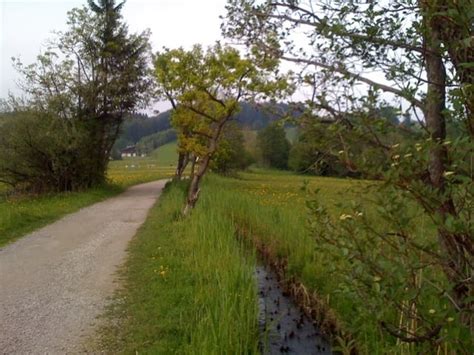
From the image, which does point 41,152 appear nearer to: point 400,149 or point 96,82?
point 96,82

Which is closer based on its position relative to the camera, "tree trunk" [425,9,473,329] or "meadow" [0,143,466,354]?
"tree trunk" [425,9,473,329]

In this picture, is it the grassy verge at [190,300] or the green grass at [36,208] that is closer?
the grassy verge at [190,300]

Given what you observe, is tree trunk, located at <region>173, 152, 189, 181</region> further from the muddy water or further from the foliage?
the foliage

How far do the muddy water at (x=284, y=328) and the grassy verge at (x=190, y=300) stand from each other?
16.7 inches

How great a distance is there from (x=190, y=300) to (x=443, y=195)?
12.9 ft

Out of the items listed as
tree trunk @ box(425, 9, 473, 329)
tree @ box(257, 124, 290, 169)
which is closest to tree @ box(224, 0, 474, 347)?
tree trunk @ box(425, 9, 473, 329)

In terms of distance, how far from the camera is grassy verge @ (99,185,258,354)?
412cm

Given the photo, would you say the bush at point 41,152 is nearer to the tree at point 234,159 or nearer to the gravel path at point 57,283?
the gravel path at point 57,283

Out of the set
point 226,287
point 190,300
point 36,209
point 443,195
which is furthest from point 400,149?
point 36,209

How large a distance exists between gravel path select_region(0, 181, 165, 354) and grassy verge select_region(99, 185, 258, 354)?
34 centimetres

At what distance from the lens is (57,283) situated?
21.2 feet

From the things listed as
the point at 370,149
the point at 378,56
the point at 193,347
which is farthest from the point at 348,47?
the point at 193,347

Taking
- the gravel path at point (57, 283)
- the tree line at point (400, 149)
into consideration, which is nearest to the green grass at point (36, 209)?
the gravel path at point (57, 283)

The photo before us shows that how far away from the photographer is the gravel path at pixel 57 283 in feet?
15.0
